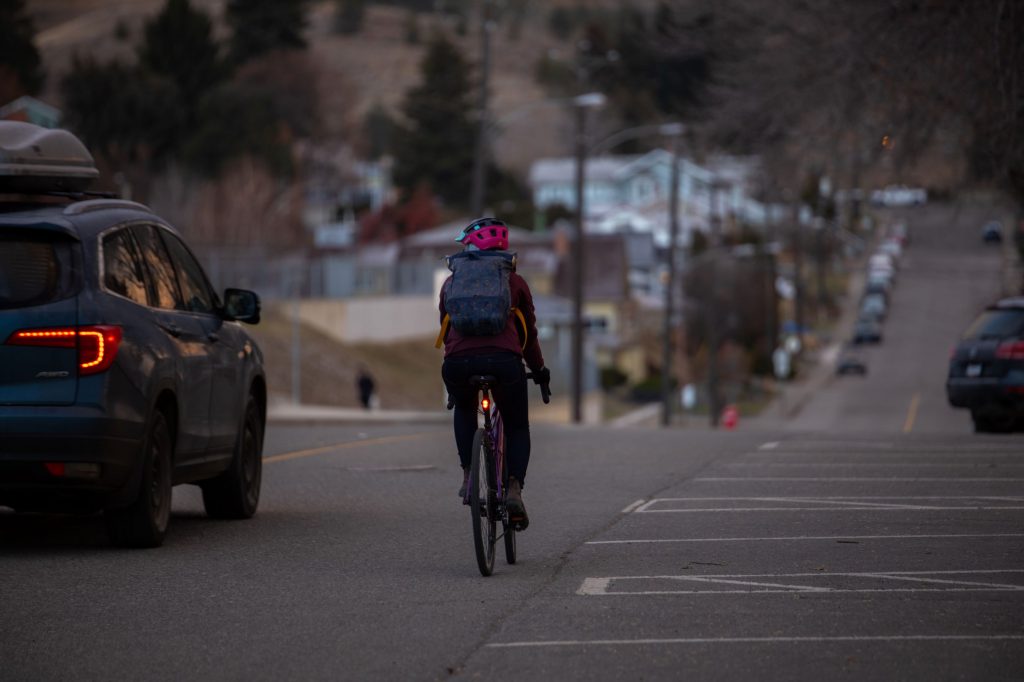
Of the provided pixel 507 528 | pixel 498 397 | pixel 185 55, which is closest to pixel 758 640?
pixel 507 528

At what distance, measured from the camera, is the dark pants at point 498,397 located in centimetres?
971

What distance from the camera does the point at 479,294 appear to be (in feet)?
31.6

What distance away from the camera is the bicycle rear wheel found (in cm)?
938

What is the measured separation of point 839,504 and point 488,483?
160 inches

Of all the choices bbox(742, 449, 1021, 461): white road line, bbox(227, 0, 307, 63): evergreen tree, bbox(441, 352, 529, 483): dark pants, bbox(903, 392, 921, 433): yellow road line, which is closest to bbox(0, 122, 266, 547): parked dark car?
bbox(441, 352, 529, 483): dark pants

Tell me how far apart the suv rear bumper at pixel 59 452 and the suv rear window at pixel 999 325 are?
14.8 m

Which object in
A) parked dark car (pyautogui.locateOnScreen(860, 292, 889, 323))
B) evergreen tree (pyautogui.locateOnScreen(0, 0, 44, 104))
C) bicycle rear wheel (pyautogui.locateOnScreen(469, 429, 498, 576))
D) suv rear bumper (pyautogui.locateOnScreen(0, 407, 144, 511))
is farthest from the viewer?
parked dark car (pyautogui.locateOnScreen(860, 292, 889, 323))

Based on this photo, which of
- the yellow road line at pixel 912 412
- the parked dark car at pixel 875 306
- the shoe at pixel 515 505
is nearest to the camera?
the shoe at pixel 515 505

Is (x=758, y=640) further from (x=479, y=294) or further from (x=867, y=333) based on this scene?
(x=867, y=333)

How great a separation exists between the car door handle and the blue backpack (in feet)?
6.98

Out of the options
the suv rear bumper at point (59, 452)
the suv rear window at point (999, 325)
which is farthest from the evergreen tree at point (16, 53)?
the suv rear bumper at point (59, 452)

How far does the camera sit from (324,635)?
819cm

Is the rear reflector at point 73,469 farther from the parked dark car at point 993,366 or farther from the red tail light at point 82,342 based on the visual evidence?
the parked dark car at point 993,366

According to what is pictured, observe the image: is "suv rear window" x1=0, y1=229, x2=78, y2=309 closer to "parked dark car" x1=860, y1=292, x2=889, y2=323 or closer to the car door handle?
the car door handle
